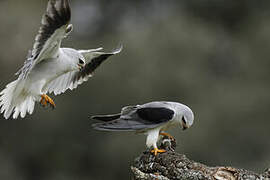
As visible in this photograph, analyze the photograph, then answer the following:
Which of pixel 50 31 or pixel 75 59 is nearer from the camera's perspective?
pixel 50 31

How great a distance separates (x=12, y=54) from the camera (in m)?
14.8

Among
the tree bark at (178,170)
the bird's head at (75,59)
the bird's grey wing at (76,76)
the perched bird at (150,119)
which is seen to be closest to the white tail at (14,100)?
the bird's grey wing at (76,76)

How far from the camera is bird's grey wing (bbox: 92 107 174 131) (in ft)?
22.5

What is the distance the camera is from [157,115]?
6.86m

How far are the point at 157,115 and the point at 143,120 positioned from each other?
18 cm

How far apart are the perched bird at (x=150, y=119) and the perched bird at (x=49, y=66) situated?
0.97 m

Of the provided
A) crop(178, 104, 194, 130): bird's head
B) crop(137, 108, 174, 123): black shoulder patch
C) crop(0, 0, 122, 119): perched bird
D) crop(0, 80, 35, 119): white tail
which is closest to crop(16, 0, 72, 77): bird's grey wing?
crop(0, 0, 122, 119): perched bird

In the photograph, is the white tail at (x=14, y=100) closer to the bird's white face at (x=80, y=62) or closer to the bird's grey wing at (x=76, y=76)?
the bird's grey wing at (x=76, y=76)

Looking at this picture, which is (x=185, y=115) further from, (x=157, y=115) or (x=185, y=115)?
(x=157, y=115)

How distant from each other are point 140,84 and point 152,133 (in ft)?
26.0

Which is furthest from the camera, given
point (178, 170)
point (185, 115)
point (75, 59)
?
point (75, 59)

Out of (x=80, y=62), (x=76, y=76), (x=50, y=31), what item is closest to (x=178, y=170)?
(x=50, y=31)

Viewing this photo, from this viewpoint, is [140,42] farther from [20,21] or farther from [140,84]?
[20,21]

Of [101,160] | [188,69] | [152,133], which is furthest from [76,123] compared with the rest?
[152,133]
